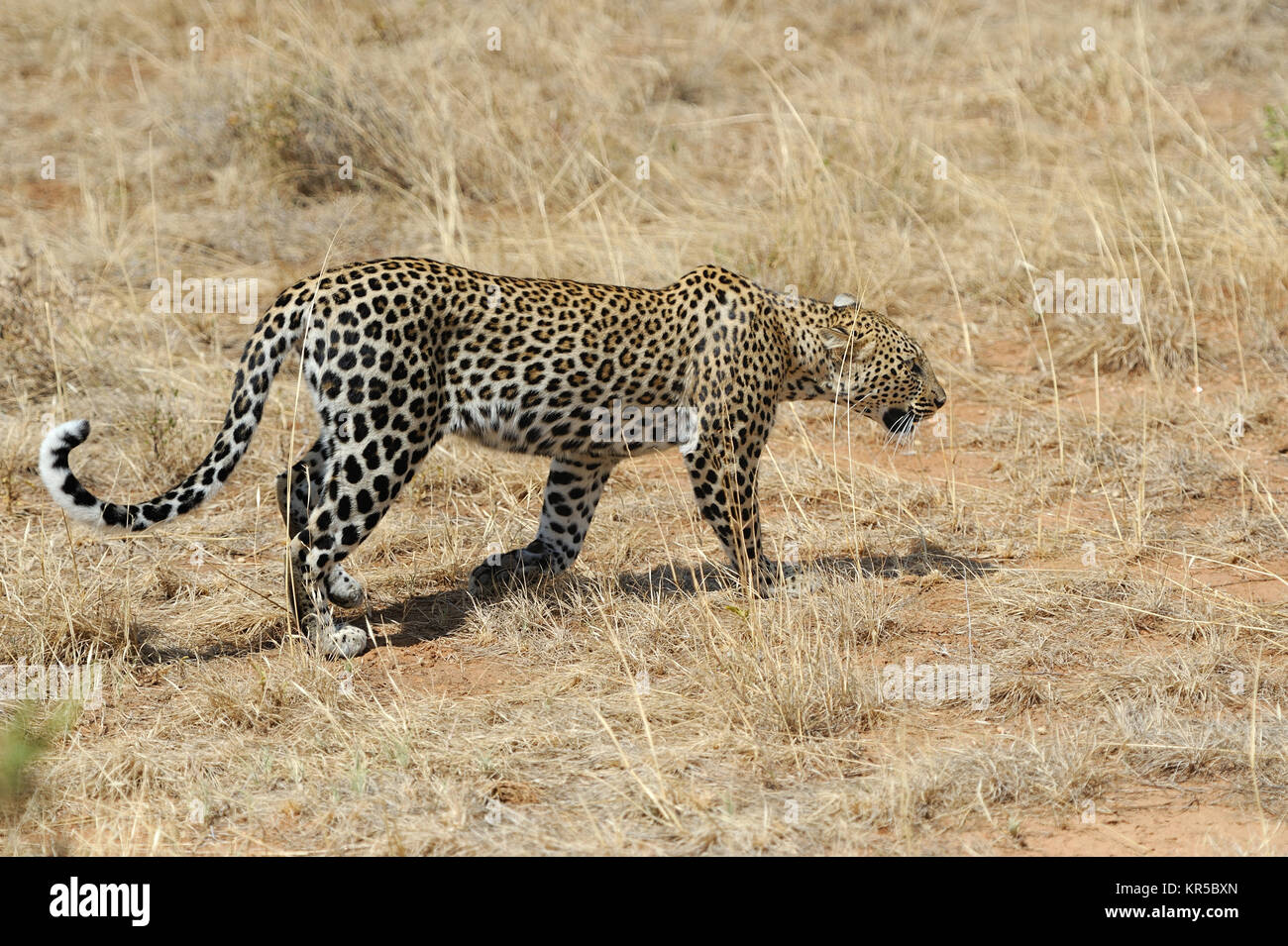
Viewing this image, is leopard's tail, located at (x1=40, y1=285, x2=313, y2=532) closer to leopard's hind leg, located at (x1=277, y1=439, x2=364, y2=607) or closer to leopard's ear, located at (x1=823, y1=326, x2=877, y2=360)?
leopard's hind leg, located at (x1=277, y1=439, x2=364, y2=607)

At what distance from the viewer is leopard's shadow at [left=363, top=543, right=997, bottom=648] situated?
6.75m

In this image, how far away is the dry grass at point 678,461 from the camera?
509cm

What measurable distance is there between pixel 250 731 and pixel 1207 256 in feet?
23.1

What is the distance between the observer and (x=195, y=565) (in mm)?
7273

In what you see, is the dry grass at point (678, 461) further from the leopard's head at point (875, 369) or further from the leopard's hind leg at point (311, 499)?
the leopard's head at point (875, 369)

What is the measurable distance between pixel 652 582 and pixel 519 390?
130 cm

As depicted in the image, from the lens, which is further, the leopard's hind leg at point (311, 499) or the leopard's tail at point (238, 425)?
the leopard's hind leg at point (311, 499)

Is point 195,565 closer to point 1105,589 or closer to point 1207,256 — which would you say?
point 1105,589

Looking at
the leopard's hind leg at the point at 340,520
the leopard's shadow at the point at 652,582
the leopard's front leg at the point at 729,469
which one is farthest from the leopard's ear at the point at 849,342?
the leopard's hind leg at the point at 340,520

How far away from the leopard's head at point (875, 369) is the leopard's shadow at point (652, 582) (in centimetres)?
65

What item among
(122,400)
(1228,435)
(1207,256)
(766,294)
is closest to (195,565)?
(122,400)

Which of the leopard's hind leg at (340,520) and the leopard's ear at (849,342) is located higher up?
the leopard's ear at (849,342)

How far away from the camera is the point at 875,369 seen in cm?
712

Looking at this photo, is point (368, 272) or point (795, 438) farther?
point (795, 438)
